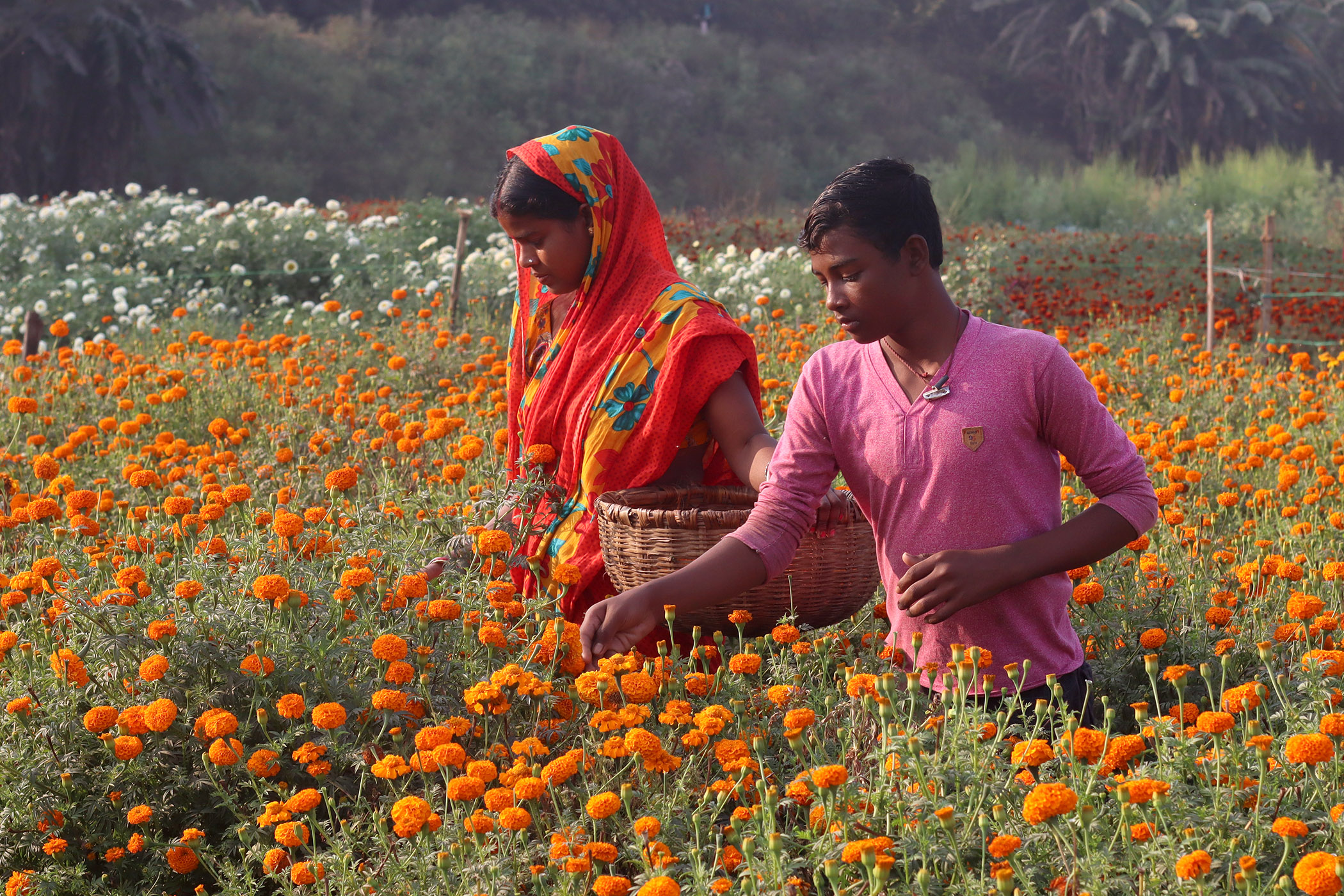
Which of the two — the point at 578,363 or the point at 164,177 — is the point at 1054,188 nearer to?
the point at 164,177

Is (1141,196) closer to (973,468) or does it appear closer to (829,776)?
(973,468)

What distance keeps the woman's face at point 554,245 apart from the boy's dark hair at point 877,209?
3.07ft

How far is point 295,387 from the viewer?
16.5 ft

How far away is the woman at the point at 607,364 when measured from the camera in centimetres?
296

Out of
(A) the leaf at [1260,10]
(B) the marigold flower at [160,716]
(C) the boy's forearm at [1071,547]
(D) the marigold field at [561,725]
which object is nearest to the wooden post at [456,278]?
(D) the marigold field at [561,725]

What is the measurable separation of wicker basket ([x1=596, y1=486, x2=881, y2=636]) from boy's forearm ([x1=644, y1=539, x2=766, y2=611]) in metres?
0.26

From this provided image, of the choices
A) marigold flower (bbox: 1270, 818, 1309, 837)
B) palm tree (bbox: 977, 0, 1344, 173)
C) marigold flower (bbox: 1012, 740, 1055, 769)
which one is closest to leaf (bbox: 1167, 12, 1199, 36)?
palm tree (bbox: 977, 0, 1344, 173)

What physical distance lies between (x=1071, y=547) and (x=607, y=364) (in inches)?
52.8

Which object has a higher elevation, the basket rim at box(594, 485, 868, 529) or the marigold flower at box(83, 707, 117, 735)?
the basket rim at box(594, 485, 868, 529)

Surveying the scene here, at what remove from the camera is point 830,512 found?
8.49 feet

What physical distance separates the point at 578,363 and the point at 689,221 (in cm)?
1442

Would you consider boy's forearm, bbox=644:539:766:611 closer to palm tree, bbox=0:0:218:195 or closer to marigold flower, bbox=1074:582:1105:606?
marigold flower, bbox=1074:582:1105:606

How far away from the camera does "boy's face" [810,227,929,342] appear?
215cm

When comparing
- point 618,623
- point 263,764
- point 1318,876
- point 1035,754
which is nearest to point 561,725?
point 618,623
